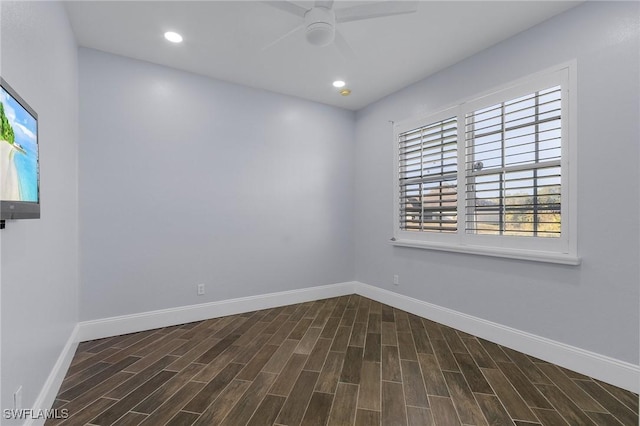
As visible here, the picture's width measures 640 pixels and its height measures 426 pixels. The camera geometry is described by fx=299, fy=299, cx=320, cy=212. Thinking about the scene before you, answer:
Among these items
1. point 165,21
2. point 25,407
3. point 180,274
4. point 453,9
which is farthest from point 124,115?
point 453,9

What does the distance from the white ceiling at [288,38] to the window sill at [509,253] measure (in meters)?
1.95

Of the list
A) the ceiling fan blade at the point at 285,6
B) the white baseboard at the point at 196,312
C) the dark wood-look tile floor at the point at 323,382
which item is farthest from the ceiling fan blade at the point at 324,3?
the white baseboard at the point at 196,312

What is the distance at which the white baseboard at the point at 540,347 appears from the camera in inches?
81.3

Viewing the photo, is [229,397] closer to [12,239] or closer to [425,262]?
[12,239]

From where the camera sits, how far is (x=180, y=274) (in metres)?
3.31

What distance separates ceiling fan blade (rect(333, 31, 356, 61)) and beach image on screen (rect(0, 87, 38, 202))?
79.3 inches

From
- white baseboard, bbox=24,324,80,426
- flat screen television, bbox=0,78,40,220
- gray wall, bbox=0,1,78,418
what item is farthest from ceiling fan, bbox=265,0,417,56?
white baseboard, bbox=24,324,80,426

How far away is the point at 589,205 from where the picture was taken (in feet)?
7.39

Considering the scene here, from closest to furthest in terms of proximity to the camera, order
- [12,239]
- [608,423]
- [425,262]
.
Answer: [12,239], [608,423], [425,262]

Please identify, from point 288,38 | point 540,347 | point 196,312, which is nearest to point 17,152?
point 288,38

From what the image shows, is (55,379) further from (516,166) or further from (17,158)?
(516,166)

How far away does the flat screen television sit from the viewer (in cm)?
118

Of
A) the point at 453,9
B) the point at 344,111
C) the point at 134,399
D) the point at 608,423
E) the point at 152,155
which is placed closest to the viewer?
→ the point at 608,423

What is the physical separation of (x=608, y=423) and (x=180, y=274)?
3.61 metres
